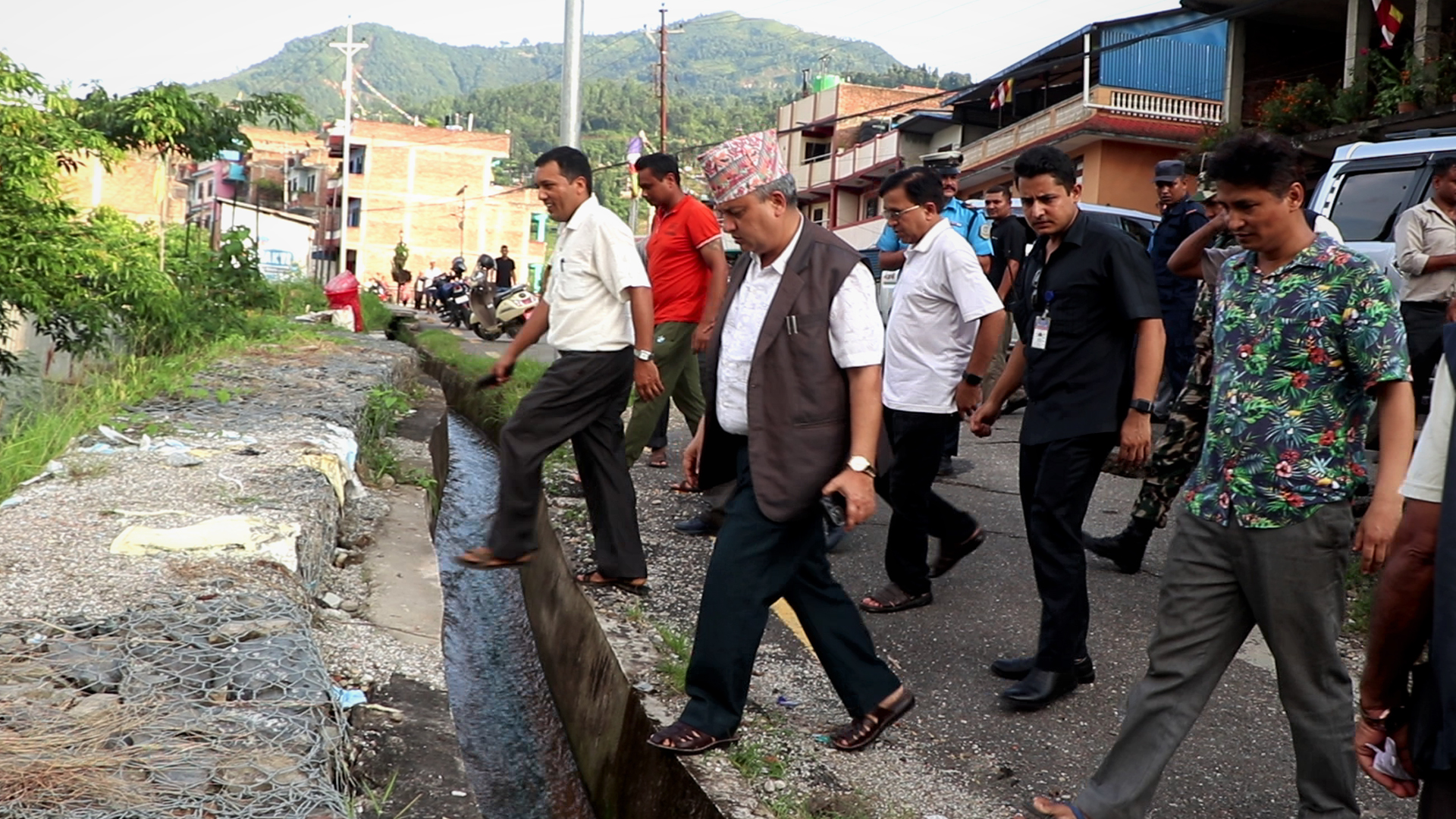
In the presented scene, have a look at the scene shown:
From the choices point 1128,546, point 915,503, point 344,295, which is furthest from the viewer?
point 344,295

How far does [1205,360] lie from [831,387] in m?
2.96

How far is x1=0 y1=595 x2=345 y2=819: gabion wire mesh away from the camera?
9.50ft

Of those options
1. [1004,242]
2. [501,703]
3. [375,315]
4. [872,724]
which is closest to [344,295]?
[375,315]

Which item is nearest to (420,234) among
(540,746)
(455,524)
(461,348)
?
(461,348)

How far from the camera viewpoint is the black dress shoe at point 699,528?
6.81m

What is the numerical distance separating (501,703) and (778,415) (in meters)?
2.82

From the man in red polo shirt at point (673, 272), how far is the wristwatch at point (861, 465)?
319 cm

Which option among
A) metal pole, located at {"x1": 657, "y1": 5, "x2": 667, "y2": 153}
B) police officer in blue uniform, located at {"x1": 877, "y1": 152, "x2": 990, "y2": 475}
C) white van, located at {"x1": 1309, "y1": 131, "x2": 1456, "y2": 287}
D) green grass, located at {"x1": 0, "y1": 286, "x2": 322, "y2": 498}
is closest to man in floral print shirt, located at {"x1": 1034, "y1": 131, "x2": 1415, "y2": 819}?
police officer in blue uniform, located at {"x1": 877, "y1": 152, "x2": 990, "y2": 475}

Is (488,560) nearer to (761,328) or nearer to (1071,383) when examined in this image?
(761,328)

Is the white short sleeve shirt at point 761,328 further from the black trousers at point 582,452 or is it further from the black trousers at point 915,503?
the black trousers at point 582,452

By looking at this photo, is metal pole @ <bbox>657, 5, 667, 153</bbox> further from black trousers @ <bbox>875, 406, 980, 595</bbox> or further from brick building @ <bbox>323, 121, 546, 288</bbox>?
black trousers @ <bbox>875, 406, 980, 595</bbox>

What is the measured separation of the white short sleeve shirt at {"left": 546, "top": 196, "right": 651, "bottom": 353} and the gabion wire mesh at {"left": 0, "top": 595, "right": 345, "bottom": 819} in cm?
174

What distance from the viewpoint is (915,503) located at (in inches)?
204

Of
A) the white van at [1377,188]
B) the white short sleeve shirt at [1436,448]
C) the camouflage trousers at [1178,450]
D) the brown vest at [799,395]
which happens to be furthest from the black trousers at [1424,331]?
the white short sleeve shirt at [1436,448]
